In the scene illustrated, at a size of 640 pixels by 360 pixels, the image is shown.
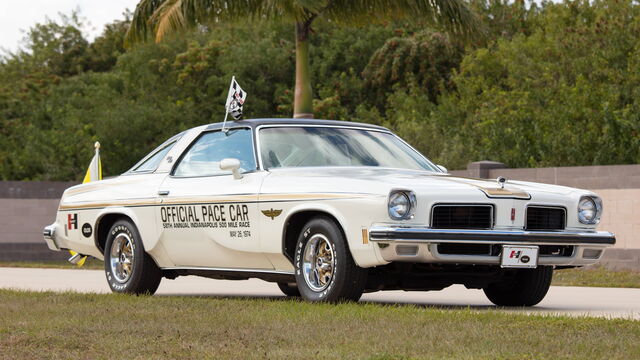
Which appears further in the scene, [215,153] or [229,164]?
[215,153]

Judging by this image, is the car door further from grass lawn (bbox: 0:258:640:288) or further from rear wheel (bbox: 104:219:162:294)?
grass lawn (bbox: 0:258:640:288)

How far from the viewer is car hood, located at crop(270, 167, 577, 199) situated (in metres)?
9.59

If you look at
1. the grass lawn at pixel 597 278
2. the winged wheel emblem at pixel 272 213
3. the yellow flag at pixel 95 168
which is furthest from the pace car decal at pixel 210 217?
the yellow flag at pixel 95 168

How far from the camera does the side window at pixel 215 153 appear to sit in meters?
11.2

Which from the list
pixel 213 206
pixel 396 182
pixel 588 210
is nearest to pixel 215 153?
pixel 213 206

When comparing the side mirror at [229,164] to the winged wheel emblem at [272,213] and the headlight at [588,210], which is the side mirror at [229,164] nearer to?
the winged wheel emblem at [272,213]

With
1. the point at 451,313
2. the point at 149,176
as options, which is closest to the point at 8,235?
the point at 149,176

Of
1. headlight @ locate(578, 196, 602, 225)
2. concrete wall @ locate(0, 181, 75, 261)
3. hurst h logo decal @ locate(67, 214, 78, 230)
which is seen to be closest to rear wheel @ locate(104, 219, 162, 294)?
hurst h logo decal @ locate(67, 214, 78, 230)

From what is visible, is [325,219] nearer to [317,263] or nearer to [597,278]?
[317,263]

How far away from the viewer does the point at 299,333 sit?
7715 millimetres

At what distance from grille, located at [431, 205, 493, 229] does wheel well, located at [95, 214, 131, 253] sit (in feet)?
13.9

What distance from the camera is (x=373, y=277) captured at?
10141 millimetres

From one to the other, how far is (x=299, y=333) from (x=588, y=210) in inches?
141

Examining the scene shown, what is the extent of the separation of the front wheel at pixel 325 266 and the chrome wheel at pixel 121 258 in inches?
99.7
